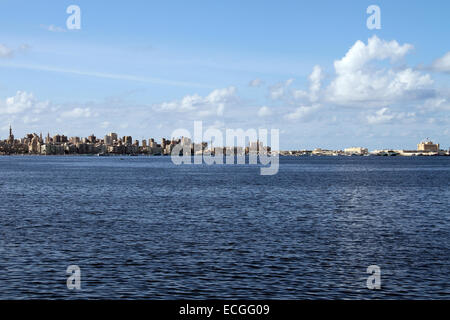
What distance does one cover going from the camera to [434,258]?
3806 centimetres

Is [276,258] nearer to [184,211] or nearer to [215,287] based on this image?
[215,287]

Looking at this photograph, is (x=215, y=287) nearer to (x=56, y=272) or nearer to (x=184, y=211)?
(x=56, y=272)

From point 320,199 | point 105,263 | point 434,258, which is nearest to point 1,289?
point 105,263

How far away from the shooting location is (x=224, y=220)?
59438 millimetres

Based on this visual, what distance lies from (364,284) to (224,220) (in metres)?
30.0

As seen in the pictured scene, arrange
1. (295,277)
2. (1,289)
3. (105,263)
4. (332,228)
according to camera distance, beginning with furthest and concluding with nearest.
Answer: (332,228) → (105,263) → (295,277) → (1,289)

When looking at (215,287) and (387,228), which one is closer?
(215,287)

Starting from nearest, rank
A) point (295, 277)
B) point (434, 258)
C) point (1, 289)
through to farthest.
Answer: point (1, 289), point (295, 277), point (434, 258)

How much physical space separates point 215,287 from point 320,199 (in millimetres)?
62633

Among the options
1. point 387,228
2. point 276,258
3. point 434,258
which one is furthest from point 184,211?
point 434,258

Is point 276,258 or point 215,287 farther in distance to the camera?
point 276,258
